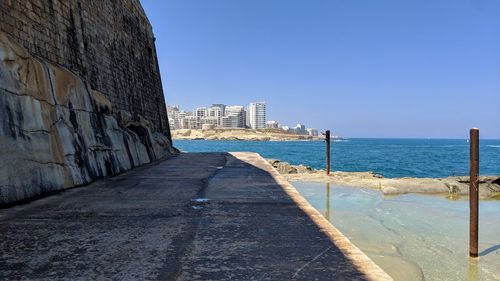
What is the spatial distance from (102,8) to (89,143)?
23.6 feet

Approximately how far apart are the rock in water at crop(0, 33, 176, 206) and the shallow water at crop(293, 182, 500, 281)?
5.85 meters

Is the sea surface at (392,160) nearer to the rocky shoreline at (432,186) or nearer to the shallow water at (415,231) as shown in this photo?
the rocky shoreline at (432,186)

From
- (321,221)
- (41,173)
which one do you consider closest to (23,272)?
(321,221)

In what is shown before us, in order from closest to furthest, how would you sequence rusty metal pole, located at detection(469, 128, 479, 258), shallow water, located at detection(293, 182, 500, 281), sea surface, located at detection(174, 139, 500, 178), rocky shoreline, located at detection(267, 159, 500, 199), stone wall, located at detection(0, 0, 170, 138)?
1. shallow water, located at detection(293, 182, 500, 281)
2. rusty metal pole, located at detection(469, 128, 479, 258)
3. stone wall, located at detection(0, 0, 170, 138)
4. rocky shoreline, located at detection(267, 159, 500, 199)
5. sea surface, located at detection(174, 139, 500, 178)

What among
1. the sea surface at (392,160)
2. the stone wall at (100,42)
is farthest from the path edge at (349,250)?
the sea surface at (392,160)

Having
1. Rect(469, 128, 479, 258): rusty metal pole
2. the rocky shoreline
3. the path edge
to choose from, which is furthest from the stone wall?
the rocky shoreline

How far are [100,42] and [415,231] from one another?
1120cm

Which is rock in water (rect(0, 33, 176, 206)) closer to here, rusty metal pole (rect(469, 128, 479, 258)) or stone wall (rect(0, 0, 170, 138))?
stone wall (rect(0, 0, 170, 138))

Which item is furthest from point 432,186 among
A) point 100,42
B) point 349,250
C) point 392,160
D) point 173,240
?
point 392,160

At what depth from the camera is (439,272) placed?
6.66 metres

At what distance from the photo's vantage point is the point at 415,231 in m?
9.70

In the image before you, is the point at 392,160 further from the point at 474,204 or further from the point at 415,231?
the point at 474,204

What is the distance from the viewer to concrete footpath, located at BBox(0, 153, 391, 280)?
10.4 ft

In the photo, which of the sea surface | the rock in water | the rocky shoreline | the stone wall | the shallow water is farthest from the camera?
the sea surface
